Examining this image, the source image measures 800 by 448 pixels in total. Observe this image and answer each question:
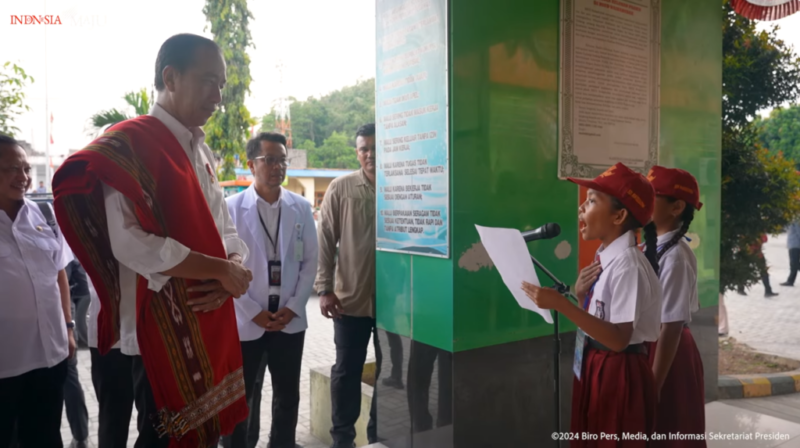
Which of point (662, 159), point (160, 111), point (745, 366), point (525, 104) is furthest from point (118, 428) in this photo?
point (745, 366)

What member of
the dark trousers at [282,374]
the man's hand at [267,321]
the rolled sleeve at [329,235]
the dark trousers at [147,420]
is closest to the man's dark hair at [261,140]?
the rolled sleeve at [329,235]

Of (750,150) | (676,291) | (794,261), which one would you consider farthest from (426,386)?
(794,261)

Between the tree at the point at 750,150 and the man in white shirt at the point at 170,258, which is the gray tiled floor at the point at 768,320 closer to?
the tree at the point at 750,150

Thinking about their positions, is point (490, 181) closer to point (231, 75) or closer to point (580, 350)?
point (580, 350)

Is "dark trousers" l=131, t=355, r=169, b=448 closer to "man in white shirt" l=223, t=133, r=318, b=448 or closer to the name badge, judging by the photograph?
"man in white shirt" l=223, t=133, r=318, b=448

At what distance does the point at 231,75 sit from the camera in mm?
10219

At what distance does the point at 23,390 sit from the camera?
7.83 ft

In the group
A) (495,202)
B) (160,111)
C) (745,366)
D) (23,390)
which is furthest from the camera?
(745,366)

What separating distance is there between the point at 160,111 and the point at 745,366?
555 centimetres

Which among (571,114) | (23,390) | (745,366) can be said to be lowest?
(745,366)

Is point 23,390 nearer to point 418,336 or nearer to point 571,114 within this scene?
point 418,336

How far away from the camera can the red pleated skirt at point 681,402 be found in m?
2.24

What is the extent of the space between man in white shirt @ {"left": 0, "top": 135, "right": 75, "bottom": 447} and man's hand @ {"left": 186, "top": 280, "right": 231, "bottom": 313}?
135 centimetres

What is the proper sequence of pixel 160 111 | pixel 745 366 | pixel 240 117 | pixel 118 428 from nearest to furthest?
pixel 160 111, pixel 118 428, pixel 745 366, pixel 240 117
